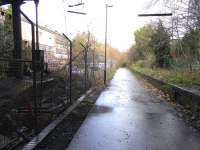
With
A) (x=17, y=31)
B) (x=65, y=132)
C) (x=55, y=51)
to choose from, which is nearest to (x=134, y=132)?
(x=65, y=132)

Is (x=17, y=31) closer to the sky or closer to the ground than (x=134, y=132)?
closer to the sky

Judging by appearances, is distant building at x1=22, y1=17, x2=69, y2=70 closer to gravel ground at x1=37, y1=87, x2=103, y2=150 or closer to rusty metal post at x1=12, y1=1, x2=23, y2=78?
rusty metal post at x1=12, y1=1, x2=23, y2=78

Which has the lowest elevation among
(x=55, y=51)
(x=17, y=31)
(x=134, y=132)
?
(x=134, y=132)

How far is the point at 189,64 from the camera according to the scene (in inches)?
956

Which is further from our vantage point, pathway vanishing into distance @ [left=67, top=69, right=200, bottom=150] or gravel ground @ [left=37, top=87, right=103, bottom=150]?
pathway vanishing into distance @ [left=67, top=69, right=200, bottom=150]

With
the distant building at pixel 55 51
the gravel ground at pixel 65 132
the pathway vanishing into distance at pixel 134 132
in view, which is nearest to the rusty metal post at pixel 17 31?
the distant building at pixel 55 51

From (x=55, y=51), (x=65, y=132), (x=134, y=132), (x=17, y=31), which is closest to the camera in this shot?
(x=65, y=132)

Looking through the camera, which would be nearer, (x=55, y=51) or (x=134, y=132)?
(x=134, y=132)

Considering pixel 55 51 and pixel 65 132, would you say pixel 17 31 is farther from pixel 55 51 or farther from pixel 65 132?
pixel 65 132

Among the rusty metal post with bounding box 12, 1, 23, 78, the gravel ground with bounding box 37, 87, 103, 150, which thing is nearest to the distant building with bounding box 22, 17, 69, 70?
the rusty metal post with bounding box 12, 1, 23, 78

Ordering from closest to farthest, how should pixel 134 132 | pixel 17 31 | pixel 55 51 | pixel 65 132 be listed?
1. pixel 65 132
2. pixel 134 132
3. pixel 55 51
4. pixel 17 31

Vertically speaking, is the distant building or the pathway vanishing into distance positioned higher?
the distant building

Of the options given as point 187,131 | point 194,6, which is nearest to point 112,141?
point 187,131

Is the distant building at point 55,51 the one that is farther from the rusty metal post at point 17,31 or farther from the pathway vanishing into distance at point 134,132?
the pathway vanishing into distance at point 134,132
